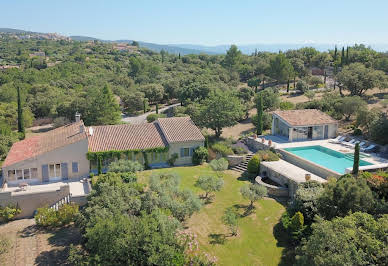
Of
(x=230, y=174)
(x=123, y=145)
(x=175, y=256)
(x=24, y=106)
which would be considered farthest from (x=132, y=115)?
(x=175, y=256)

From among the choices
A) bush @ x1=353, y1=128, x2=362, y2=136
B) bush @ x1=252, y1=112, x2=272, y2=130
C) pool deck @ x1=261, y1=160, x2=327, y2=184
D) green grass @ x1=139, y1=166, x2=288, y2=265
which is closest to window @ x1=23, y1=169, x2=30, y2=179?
green grass @ x1=139, y1=166, x2=288, y2=265

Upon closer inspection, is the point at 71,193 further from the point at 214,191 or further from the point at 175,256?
the point at 175,256

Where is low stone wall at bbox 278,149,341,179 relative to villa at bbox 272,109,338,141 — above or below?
below

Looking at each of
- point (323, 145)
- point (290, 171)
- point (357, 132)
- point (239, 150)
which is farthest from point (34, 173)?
point (357, 132)

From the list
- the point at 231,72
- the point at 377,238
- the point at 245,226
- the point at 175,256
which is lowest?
the point at 245,226

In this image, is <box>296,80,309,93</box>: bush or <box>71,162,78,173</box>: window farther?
<box>296,80,309,93</box>: bush

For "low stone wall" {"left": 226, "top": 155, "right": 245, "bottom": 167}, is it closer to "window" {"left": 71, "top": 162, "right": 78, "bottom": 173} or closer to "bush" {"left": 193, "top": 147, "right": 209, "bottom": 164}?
"bush" {"left": 193, "top": 147, "right": 209, "bottom": 164}

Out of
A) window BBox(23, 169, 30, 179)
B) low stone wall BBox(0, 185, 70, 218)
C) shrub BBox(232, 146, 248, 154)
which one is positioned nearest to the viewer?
low stone wall BBox(0, 185, 70, 218)
